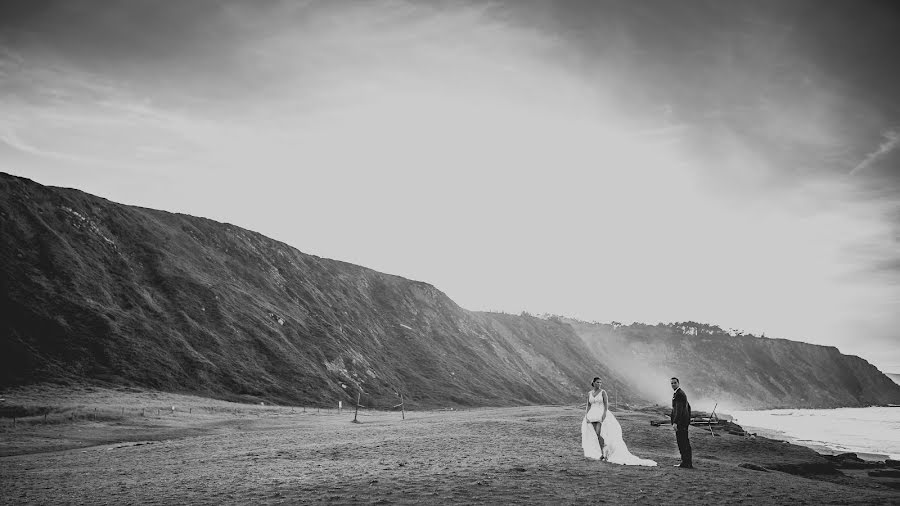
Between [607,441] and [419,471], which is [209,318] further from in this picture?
[607,441]

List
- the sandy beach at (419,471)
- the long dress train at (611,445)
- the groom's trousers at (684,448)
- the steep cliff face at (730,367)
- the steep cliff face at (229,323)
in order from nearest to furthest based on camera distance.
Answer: the sandy beach at (419,471), the groom's trousers at (684,448), the long dress train at (611,445), the steep cliff face at (229,323), the steep cliff face at (730,367)

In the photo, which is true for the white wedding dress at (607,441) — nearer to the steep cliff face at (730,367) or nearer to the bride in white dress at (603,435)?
the bride in white dress at (603,435)

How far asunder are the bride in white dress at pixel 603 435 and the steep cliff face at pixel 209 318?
4502cm

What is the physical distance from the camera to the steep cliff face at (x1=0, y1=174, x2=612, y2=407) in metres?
49.7

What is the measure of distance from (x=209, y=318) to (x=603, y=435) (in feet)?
189

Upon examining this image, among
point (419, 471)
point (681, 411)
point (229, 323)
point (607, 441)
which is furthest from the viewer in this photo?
point (229, 323)

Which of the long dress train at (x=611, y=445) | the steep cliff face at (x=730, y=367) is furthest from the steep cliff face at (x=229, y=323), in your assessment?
the long dress train at (x=611, y=445)

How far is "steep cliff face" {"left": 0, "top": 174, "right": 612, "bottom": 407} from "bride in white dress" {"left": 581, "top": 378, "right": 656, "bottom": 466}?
45.0m

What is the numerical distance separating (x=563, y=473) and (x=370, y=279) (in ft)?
301

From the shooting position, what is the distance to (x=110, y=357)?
49.4 m

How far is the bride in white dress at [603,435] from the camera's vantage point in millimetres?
15145

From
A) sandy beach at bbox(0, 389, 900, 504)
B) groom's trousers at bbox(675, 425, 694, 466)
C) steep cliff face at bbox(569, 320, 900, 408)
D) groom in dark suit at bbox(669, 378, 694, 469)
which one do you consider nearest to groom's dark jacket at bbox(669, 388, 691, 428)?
groom in dark suit at bbox(669, 378, 694, 469)

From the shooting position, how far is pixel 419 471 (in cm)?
1283

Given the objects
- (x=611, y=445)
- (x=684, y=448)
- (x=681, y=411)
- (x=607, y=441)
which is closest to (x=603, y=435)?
(x=607, y=441)
